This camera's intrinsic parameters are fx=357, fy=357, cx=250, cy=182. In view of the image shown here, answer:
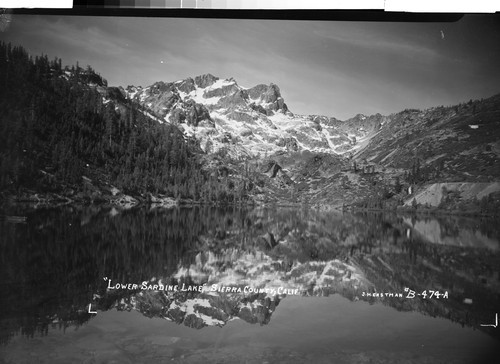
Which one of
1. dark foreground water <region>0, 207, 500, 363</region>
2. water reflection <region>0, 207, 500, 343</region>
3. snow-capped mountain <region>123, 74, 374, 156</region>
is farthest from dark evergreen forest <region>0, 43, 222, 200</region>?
dark foreground water <region>0, 207, 500, 363</region>

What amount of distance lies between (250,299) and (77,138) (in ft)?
16.8

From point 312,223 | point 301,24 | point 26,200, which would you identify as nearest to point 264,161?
point 312,223

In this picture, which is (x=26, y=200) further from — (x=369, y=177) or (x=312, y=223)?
(x=369, y=177)

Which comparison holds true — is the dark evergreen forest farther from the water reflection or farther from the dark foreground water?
the dark foreground water

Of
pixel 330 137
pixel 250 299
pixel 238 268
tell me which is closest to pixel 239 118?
pixel 330 137

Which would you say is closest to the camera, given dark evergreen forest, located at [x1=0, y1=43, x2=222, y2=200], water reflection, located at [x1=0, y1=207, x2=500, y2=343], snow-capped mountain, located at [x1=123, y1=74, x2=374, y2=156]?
water reflection, located at [x1=0, y1=207, x2=500, y2=343]

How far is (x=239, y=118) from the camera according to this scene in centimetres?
701

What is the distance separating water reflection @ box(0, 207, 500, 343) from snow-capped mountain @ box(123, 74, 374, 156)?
1632 mm

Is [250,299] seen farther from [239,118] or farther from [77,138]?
[77,138]

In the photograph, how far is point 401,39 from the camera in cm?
552

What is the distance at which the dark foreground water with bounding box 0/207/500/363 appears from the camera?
15.7ft

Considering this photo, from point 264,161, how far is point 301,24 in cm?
295

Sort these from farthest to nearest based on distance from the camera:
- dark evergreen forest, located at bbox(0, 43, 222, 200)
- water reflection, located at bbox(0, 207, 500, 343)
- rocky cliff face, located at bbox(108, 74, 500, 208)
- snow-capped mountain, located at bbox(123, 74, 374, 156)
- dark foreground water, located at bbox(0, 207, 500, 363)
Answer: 1. snow-capped mountain, located at bbox(123, 74, 374, 156)
2. rocky cliff face, located at bbox(108, 74, 500, 208)
3. dark evergreen forest, located at bbox(0, 43, 222, 200)
4. water reflection, located at bbox(0, 207, 500, 343)
5. dark foreground water, located at bbox(0, 207, 500, 363)

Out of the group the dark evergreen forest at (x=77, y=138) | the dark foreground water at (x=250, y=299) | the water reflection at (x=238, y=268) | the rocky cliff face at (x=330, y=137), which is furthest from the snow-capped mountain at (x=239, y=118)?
the dark foreground water at (x=250, y=299)
